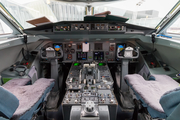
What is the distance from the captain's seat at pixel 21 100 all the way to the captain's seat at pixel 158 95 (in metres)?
1.25

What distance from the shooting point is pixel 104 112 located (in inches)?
50.8

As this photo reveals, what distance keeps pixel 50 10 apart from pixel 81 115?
253 centimetres

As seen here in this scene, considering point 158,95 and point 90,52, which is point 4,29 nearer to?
point 90,52

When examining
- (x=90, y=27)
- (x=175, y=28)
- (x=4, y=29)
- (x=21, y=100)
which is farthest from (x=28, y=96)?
(x=175, y=28)

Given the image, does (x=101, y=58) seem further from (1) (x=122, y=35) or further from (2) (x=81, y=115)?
(2) (x=81, y=115)

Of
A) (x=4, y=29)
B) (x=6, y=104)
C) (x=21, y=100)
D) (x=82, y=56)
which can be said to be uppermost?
(x=4, y=29)

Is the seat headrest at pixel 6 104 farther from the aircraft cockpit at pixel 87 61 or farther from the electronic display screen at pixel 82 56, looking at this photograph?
the electronic display screen at pixel 82 56

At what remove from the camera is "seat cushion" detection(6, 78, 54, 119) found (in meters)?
1.12

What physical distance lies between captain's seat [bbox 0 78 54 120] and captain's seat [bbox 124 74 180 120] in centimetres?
125

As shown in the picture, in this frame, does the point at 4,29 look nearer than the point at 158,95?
No

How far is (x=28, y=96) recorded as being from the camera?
56.2 inches

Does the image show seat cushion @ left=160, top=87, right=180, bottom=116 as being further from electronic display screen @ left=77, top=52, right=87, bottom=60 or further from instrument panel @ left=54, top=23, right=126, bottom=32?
electronic display screen @ left=77, top=52, right=87, bottom=60

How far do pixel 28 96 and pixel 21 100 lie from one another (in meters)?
0.09

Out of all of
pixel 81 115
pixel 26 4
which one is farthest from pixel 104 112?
pixel 26 4
